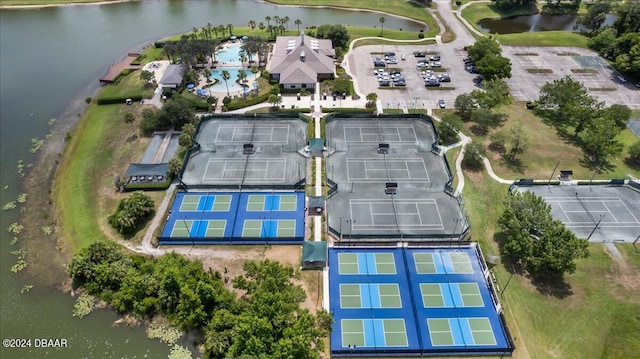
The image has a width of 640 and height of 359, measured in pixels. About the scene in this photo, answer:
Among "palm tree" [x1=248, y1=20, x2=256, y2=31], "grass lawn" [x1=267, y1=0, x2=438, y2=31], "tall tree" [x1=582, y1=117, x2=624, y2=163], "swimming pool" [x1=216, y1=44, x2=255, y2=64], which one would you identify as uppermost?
"grass lawn" [x1=267, y1=0, x2=438, y2=31]

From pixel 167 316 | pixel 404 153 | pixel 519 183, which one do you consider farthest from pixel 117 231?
pixel 519 183

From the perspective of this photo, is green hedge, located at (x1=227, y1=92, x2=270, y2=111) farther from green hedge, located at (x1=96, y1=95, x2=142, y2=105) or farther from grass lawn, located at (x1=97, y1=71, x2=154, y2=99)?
green hedge, located at (x1=96, y1=95, x2=142, y2=105)

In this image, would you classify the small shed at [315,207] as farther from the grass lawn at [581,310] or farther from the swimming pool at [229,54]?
the swimming pool at [229,54]

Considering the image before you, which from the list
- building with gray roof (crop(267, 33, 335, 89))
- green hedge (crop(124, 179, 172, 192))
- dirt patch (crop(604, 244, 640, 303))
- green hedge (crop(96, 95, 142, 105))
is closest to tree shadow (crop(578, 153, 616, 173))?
dirt patch (crop(604, 244, 640, 303))

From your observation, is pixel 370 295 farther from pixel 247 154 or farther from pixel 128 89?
pixel 128 89

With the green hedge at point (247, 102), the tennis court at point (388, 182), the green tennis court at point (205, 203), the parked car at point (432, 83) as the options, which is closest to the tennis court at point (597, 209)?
the tennis court at point (388, 182)

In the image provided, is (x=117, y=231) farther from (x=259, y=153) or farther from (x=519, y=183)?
(x=519, y=183)
